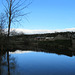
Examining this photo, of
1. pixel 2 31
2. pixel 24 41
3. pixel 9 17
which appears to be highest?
pixel 9 17

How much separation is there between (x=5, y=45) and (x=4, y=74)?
10807mm

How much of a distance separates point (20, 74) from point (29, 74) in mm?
447

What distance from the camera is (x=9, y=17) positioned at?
45.0ft

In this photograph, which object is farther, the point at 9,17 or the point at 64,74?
the point at 9,17

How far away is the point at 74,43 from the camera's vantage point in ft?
82.1

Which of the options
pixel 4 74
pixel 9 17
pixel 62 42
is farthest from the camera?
pixel 62 42

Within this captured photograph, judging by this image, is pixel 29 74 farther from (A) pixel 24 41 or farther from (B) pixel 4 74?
(A) pixel 24 41

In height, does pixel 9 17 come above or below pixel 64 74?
above

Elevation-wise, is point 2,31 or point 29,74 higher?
point 2,31

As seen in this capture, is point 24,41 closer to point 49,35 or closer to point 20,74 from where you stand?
point 49,35

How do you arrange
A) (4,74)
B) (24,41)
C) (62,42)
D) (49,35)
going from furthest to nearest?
(49,35) → (24,41) → (62,42) → (4,74)

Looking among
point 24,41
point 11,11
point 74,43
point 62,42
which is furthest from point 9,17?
point 24,41

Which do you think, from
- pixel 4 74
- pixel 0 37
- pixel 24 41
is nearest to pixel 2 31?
pixel 0 37

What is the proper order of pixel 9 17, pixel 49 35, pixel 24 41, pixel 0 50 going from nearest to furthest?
1. pixel 9 17
2. pixel 0 50
3. pixel 24 41
4. pixel 49 35
